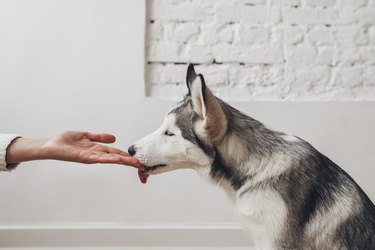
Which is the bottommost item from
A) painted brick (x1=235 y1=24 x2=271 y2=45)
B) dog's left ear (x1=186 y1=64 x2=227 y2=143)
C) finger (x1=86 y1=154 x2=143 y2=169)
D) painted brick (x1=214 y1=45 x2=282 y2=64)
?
finger (x1=86 y1=154 x2=143 y2=169)

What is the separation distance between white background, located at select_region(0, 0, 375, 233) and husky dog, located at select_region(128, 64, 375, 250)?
2.48 feet

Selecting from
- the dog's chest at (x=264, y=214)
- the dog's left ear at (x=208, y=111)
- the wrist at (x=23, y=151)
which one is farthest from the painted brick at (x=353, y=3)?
the wrist at (x=23, y=151)

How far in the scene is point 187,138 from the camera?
3.93 ft

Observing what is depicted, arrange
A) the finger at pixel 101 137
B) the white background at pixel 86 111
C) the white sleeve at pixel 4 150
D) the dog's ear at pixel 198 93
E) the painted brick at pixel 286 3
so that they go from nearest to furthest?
the dog's ear at pixel 198 93 < the white sleeve at pixel 4 150 < the finger at pixel 101 137 < the white background at pixel 86 111 < the painted brick at pixel 286 3

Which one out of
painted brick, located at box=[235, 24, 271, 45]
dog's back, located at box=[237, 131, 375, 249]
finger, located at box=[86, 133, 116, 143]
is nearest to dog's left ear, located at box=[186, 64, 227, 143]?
dog's back, located at box=[237, 131, 375, 249]

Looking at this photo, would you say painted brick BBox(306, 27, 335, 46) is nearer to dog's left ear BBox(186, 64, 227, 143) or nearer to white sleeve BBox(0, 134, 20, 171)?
dog's left ear BBox(186, 64, 227, 143)

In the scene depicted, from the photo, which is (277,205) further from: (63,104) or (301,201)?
(63,104)

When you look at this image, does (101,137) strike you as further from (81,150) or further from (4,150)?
(4,150)

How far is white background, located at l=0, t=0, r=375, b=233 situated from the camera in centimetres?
197

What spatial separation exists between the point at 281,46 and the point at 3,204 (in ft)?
5.45

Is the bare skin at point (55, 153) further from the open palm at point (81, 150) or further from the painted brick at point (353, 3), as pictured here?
the painted brick at point (353, 3)

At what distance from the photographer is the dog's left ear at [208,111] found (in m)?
1.13

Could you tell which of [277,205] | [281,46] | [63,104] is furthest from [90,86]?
[277,205]

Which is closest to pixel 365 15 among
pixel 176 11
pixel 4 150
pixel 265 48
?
pixel 265 48
